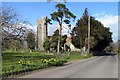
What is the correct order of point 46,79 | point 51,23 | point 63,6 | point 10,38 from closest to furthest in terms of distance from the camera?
point 46,79 < point 10,38 < point 63,6 < point 51,23

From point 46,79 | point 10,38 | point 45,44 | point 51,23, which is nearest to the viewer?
point 46,79

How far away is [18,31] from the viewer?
32.8m

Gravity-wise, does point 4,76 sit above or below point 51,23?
below

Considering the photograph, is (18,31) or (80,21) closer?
(18,31)

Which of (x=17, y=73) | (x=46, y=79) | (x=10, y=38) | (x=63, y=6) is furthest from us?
(x=63, y=6)

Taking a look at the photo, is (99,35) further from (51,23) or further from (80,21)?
(51,23)

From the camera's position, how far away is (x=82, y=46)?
87.5 metres

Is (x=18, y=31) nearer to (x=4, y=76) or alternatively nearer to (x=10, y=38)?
(x=10, y=38)

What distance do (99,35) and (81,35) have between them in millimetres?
5000

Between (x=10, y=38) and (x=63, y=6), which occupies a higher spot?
(x=63, y=6)

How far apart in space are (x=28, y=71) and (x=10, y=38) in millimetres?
10018

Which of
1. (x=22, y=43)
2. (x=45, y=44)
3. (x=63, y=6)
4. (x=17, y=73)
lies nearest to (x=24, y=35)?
(x=22, y=43)

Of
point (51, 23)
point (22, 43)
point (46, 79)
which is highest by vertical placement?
point (51, 23)

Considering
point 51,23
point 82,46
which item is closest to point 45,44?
point 82,46
